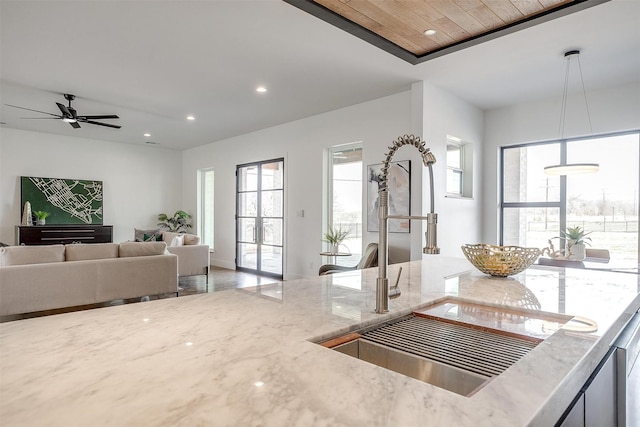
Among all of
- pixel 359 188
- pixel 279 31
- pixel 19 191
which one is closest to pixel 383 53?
pixel 279 31

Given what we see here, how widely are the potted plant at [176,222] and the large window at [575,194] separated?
22.0ft

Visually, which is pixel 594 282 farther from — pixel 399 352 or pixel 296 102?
pixel 296 102

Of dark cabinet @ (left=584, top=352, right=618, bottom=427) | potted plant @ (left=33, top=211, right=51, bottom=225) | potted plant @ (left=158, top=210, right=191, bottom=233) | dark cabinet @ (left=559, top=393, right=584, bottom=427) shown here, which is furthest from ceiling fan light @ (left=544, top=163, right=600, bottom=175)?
potted plant @ (left=33, top=211, right=51, bottom=225)

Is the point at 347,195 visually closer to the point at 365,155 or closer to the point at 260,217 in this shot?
the point at 365,155

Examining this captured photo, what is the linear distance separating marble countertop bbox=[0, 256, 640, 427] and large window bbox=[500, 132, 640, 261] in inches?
159

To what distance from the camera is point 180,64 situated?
374 cm

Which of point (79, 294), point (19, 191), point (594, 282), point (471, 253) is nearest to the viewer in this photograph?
point (594, 282)

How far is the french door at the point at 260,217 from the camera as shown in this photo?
21.4 feet

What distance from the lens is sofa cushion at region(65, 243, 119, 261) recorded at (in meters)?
3.76

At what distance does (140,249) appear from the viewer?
4195 mm

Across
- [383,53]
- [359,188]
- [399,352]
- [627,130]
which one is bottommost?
[399,352]

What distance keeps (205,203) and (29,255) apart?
498 cm

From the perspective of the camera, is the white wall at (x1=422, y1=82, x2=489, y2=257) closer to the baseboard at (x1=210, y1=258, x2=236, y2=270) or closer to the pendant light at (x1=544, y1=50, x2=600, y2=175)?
the pendant light at (x1=544, y1=50, x2=600, y2=175)

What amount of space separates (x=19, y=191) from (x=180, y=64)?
5.31m
